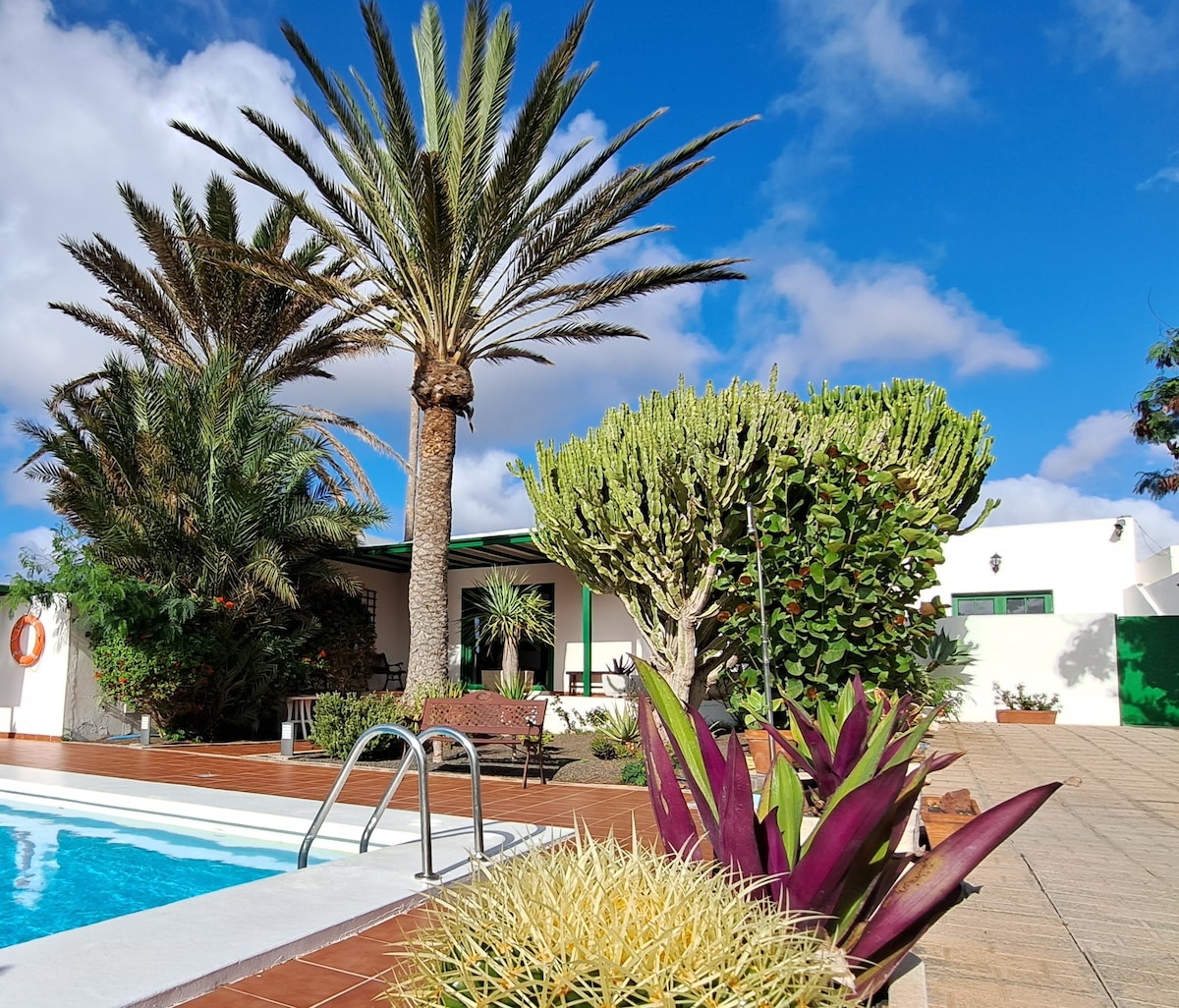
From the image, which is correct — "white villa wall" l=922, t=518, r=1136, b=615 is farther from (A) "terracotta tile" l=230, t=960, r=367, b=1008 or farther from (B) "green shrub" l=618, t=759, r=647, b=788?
(A) "terracotta tile" l=230, t=960, r=367, b=1008

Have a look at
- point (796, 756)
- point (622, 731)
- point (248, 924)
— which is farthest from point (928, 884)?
point (622, 731)

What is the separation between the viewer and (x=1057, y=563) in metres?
20.7

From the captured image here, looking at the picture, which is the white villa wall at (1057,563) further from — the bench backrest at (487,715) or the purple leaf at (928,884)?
the purple leaf at (928,884)

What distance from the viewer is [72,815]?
7.68m

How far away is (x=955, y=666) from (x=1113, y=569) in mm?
6488

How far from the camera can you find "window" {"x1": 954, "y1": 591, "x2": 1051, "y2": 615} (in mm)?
20516

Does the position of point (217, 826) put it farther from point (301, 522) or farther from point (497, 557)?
point (497, 557)

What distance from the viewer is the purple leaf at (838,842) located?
1754 mm

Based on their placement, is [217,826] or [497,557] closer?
[217,826]

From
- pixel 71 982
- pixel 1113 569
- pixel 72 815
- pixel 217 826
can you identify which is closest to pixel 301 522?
pixel 72 815

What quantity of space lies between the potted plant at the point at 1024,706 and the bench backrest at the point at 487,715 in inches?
446

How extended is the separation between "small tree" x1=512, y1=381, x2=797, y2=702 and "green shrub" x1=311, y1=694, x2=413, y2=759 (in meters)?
3.24

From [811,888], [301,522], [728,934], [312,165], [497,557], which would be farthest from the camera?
[497,557]

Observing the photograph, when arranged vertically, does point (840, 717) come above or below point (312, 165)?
below
